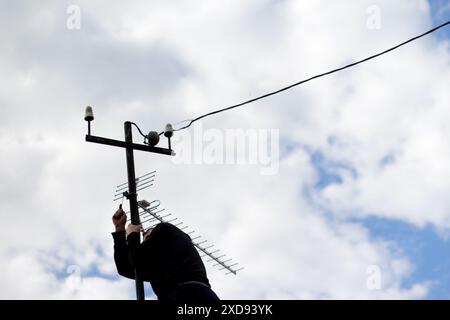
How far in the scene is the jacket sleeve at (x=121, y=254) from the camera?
283 inches

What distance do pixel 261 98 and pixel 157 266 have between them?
3.79m

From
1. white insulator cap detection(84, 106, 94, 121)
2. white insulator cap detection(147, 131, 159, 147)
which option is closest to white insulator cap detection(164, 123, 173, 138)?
white insulator cap detection(147, 131, 159, 147)

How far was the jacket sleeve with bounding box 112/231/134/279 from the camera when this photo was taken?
23.6 feet

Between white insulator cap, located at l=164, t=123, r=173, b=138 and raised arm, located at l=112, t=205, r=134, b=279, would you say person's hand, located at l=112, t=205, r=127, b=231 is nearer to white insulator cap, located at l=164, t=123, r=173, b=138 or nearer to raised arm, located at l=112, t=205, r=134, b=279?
raised arm, located at l=112, t=205, r=134, b=279

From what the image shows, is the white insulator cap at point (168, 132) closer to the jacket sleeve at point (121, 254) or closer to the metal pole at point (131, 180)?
the metal pole at point (131, 180)

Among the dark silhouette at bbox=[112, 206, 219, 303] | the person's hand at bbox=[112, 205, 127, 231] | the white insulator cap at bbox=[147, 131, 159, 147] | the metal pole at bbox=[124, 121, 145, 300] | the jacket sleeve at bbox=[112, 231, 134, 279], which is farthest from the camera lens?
the white insulator cap at bbox=[147, 131, 159, 147]

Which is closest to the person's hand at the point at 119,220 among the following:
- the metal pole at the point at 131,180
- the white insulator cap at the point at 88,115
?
the metal pole at the point at 131,180

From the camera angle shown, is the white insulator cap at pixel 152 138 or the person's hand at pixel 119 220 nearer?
the person's hand at pixel 119 220

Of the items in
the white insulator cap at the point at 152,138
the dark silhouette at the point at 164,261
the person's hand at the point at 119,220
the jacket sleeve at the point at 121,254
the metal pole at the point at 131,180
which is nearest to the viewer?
the dark silhouette at the point at 164,261

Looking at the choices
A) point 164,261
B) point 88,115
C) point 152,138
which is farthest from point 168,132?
point 164,261
